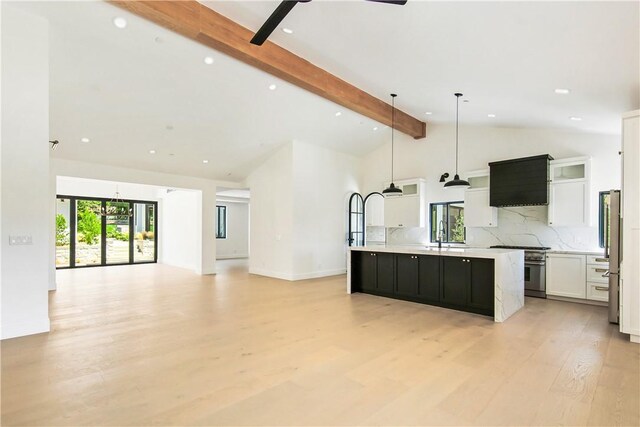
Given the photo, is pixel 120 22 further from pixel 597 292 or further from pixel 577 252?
pixel 597 292

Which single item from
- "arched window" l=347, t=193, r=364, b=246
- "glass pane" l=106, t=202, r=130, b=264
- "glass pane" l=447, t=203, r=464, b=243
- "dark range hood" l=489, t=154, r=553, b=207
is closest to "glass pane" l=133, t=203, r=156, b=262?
"glass pane" l=106, t=202, r=130, b=264

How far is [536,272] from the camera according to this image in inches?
244

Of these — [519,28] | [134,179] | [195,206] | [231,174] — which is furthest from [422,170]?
[134,179]

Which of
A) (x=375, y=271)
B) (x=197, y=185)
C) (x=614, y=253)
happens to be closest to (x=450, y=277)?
(x=375, y=271)

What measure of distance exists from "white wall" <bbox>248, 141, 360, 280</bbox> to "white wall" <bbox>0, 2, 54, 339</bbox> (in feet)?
15.7

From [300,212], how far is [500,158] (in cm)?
454

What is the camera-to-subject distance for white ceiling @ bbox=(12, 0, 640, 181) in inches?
127

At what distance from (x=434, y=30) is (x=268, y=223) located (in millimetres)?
6150

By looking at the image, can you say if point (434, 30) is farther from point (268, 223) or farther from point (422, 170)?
point (268, 223)

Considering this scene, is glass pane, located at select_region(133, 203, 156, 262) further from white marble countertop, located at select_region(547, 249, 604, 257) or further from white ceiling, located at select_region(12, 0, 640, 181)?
white marble countertop, located at select_region(547, 249, 604, 257)

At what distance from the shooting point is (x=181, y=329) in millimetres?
4172

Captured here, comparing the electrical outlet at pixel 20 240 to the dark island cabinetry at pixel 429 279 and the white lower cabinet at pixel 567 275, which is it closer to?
the dark island cabinetry at pixel 429 279

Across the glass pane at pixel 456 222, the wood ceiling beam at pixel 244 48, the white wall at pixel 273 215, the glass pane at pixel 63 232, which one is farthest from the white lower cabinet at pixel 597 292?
the glass pane at pixel 63 232

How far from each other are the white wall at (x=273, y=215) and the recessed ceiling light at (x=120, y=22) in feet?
14.5
